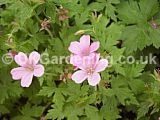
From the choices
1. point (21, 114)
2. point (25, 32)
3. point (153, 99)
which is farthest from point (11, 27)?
point (153, 99)

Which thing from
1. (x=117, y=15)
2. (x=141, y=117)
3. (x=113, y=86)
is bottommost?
(x=141, y=117)

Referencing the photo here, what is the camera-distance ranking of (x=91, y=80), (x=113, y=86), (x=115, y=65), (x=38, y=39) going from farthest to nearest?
(x=38, y=39) → (x=113, y=86) → (x=115, y=65) → (x=91, y=80)

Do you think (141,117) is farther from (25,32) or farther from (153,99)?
(25,32)

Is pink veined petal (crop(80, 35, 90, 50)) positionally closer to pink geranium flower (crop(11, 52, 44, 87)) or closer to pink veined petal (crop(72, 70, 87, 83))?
pink veined petal (crop(72, 70, 87, 83))

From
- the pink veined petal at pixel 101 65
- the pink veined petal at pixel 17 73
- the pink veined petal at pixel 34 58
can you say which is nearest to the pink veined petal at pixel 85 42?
the pink veined petal at pixel 101 65

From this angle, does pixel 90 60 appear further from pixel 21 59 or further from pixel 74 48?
pixel 21 59

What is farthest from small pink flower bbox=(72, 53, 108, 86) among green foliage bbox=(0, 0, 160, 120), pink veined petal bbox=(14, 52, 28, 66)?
pink veined petal bbox=(14, 52, 28, 66)

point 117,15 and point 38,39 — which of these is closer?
point 38,39

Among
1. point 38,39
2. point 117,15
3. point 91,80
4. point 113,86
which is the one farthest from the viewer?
point 117,15
